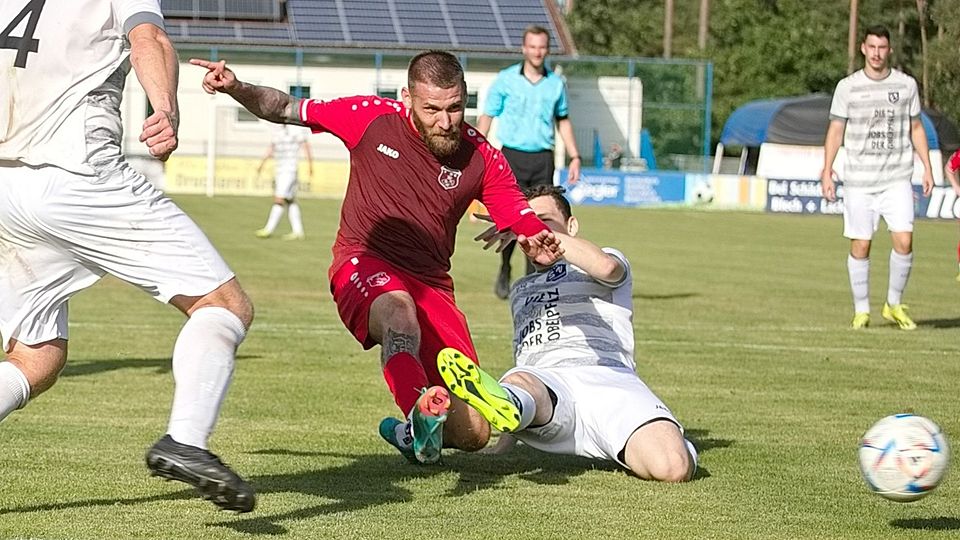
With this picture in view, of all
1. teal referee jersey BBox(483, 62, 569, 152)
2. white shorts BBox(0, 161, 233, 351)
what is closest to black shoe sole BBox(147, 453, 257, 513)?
white shorts BBox(0, 161, 233, 351)

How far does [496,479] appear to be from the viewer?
644cm

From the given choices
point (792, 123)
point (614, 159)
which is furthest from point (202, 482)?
point (614, 159)

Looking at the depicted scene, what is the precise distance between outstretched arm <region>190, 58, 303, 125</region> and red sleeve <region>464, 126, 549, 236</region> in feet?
2.67

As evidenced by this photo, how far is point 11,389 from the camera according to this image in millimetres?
5242

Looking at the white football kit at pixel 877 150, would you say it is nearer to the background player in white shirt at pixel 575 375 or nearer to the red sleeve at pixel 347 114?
the background player in white shirt at pixel 575 375

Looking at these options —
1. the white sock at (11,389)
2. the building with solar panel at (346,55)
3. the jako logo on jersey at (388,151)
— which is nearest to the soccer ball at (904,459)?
the jako logo on jersey at (388,151)

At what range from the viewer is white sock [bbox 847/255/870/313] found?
519 inches

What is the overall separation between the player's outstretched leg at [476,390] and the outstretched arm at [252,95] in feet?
4.54

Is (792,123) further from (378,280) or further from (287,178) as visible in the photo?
(378,280)

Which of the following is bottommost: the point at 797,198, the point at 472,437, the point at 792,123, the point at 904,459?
the point at 797,198

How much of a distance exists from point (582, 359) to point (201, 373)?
102 inches

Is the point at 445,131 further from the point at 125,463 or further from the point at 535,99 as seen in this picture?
the point at 535,99

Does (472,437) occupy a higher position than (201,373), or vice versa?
(201,373)

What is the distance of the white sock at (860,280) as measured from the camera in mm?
13189
